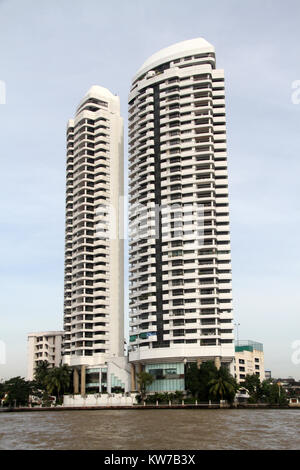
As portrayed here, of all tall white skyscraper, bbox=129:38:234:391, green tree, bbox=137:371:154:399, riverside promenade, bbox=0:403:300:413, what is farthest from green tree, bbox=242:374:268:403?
green tree, bbox=137:371:154:399

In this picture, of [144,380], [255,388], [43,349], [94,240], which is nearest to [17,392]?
[144,380]

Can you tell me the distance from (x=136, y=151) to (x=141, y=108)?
1249cm

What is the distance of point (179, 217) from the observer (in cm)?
12875

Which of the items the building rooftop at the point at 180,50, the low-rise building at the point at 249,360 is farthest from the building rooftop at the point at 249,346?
the building rooftop at the point at 180,50

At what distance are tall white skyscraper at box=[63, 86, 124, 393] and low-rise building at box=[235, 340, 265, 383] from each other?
46477 millimetres

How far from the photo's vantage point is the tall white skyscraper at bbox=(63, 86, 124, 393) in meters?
140

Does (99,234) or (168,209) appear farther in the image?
(99,234)

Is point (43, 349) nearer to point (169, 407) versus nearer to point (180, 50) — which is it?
point (169, 407)

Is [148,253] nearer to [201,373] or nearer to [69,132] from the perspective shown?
[201,373]

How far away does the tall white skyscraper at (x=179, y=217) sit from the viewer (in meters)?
122

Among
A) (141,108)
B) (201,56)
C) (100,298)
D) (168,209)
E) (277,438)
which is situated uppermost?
(201,56)

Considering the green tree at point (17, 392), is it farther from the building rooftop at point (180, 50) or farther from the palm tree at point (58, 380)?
the building rooftop at point (180, 50)

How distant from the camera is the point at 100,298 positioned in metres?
144
